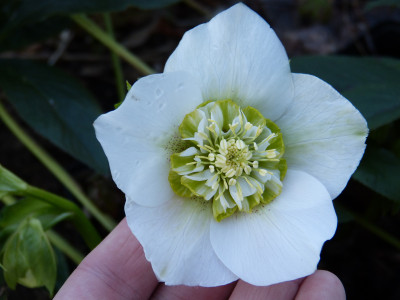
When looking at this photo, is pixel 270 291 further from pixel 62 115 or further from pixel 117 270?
pixel 62 115

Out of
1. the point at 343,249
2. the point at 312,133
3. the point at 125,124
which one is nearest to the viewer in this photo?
the point at 125,124

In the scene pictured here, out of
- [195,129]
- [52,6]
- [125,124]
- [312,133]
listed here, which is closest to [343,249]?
[312,133]

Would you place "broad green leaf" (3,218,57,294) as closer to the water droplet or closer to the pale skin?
the pale skin

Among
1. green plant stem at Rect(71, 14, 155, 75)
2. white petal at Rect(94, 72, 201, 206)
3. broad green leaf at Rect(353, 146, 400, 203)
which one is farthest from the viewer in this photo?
green plant stem at Rect(71, 14, 155, 75)

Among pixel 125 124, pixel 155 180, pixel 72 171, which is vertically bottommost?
pixel 72 171

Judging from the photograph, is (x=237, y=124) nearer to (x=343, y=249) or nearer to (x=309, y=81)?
(x=309, y=81)

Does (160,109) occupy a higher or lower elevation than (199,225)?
higher

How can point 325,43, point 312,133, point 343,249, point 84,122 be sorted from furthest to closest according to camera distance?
point 325,43 → point 343,249 → point 84,122 → point 312,133

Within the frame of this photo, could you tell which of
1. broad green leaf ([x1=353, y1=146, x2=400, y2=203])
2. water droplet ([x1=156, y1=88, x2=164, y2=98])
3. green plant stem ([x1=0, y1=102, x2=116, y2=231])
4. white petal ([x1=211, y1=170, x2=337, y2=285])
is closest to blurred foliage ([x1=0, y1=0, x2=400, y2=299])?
broad green leaf ([x1=353, y1=146, x2=400, y2=203])
